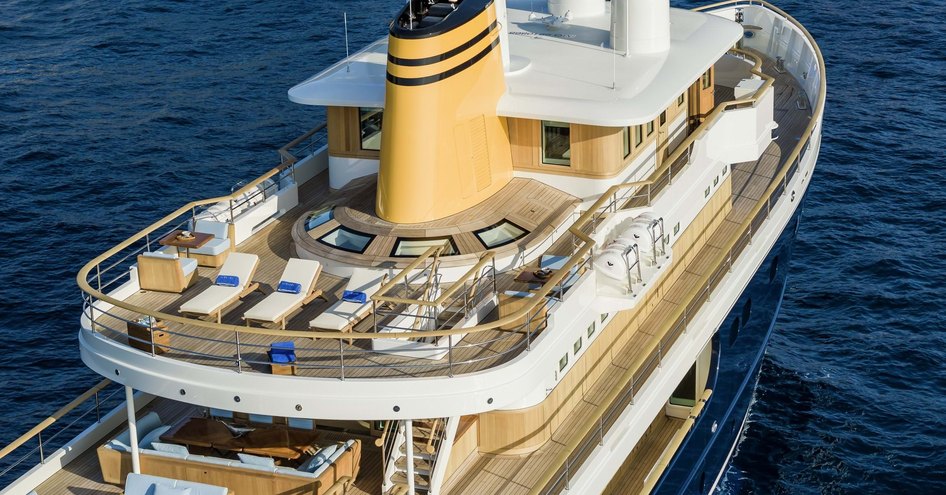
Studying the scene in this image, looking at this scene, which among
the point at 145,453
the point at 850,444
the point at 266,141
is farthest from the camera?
the point at 266,141

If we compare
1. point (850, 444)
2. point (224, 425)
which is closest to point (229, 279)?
point (224, 425)

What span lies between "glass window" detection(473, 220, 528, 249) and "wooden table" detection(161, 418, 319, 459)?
4.41 m

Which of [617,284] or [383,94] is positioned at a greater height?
[383,94]

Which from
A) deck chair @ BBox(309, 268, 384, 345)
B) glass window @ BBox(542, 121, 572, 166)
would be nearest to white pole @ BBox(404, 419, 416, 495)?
deck chair @ BBox(309, 268, 384, 345)

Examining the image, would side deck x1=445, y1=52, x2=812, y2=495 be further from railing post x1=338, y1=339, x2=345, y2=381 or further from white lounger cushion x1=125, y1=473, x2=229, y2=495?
white lounger cushion x1=125, y1=473, x2=229, y2=495

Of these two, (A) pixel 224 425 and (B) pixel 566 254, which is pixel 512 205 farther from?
(A) pixel 224 425

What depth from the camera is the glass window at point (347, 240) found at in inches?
915

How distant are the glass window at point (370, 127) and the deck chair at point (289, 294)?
4152mm

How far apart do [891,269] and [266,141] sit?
21973 millimetres

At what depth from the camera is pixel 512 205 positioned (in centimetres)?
2427

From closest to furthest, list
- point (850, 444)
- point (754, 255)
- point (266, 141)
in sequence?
point (754, 255) → point (850, 444) → point (266, 141)

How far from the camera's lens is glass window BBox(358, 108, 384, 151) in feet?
84.3

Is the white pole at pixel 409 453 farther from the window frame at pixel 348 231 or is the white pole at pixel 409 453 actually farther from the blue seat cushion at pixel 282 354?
the window frame at pixel 348 231

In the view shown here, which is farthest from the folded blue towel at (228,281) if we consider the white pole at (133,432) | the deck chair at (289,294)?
the white pole at (133,432)
